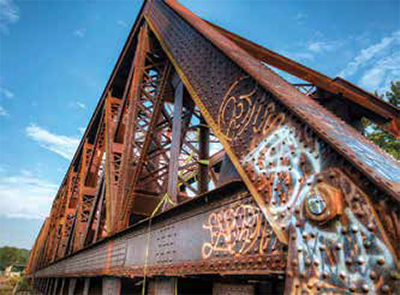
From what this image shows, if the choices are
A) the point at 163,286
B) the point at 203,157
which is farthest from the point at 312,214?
the point at 203,157

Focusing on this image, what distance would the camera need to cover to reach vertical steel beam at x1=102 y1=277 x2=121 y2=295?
16.2 feet

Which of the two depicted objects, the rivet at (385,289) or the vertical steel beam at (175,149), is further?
the vertical steel beam at (175,149)

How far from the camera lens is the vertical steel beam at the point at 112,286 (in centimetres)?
494

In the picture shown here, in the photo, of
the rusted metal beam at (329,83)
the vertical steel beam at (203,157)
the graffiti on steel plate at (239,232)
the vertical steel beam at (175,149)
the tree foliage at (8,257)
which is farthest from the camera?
the tree foliage at (8,257)

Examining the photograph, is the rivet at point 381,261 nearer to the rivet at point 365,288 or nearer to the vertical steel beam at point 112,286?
the rivet at point 365,288

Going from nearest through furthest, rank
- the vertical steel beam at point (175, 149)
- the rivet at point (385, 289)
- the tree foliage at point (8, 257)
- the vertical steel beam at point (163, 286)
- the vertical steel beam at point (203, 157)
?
the rivet at point (385, 289), the vertical steel beam at point (163, 286), the vertical steel beam at point (175, 149), the vertical steel beam at point (203, 157), the tree foliage at point (8, 257)

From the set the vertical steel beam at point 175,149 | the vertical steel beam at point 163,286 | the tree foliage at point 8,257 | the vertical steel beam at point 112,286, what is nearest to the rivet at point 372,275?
the vertical steel beam at point 163,286

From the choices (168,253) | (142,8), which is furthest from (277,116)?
(142,8)

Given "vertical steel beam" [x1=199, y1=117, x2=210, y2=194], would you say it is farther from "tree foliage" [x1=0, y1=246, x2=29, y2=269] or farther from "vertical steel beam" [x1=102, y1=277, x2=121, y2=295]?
"tree foliage" [x1=0, y1=246, x2=29, y2=269]

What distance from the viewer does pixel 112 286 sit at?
16.8ft

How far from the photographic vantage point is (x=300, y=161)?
182 cm

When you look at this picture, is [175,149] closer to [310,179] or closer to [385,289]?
[310,179]

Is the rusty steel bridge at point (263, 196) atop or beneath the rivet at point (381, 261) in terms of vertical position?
atop

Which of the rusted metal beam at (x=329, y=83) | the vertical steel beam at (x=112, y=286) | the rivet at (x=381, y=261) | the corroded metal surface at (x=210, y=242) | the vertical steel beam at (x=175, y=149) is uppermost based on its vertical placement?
the rusted metal beam at (x=329, y=83)
